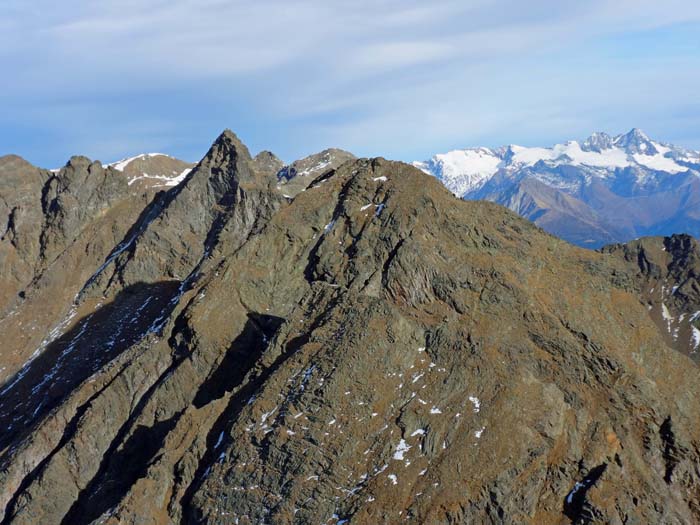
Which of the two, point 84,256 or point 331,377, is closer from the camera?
point 331,377

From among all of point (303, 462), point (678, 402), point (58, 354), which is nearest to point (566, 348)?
point (678, 402)

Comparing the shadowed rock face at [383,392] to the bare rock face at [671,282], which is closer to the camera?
the shadowed rock face at [383,392]

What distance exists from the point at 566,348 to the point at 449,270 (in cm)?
1728

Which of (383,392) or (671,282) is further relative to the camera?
(671,282)

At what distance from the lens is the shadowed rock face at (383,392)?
68.9 metres

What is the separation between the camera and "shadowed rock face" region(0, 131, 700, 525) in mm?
68875

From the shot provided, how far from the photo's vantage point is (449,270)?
86062 mm

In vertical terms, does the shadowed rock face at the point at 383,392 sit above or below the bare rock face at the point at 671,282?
above

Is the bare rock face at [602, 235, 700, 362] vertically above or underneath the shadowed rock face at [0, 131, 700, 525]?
underneath

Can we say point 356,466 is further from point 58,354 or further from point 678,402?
point 58,354

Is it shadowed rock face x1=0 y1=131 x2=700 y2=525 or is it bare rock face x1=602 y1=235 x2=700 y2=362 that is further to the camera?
bare rock face x1=602 y1=235 x2=700 y2=362

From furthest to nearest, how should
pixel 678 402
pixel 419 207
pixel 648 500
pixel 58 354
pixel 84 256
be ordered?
pixel 84 256, pixel 58 354, pixel 419 207, pixel 678 402, pixel 648 500

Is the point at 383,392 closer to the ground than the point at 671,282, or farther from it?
farther from it

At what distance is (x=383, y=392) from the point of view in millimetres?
75562
